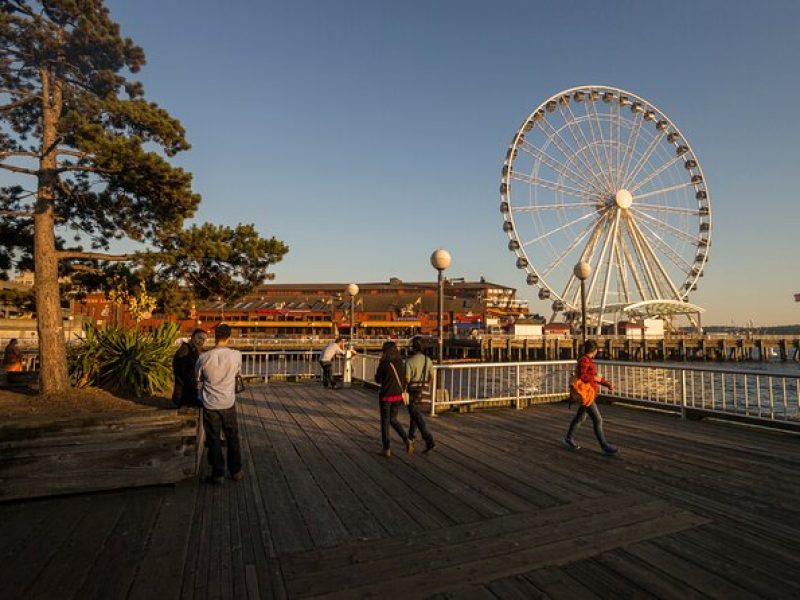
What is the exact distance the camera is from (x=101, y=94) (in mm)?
8117

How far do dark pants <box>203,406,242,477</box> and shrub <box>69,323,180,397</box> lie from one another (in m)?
2.88

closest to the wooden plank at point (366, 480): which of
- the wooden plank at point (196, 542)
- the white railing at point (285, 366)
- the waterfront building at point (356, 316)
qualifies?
the wooden plank at point (196, 542)

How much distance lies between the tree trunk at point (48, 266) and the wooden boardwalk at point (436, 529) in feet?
10.2

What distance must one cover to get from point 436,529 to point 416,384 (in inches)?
114

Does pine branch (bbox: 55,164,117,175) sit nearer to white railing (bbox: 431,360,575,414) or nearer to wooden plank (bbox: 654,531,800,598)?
white railing (bbox: 431,360,575,414)

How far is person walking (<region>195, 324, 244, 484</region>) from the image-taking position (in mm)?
4867

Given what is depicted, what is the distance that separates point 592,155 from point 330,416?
134 ft

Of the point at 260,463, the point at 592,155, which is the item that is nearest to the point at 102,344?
the point at 260,463

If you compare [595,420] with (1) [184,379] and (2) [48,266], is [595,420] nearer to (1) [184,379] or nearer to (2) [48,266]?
(1) [184,379]

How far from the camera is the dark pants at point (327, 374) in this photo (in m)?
13.3

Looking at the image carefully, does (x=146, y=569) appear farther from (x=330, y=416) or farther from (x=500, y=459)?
(x=330, y=416)

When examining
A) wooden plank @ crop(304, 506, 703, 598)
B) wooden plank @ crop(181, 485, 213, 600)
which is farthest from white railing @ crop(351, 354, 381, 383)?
wooden plank @ crop(304, 506, 703, 598)

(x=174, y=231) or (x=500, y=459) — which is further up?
(x=174, y=231)

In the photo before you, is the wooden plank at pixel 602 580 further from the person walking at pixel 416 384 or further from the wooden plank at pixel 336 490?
the person walking at pixel 416 384
